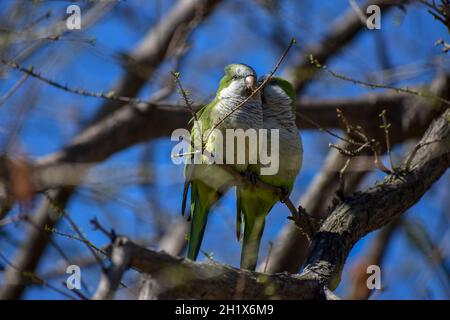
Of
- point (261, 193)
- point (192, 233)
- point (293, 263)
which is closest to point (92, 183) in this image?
point (192, 233)

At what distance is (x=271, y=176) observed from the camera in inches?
173

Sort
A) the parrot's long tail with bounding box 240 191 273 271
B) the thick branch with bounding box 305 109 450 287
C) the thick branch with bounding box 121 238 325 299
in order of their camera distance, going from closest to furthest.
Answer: the thick branch with bounding box 121 238 325 299 < the thick branch with bounding box 305 109 450 287 < the parrot's long tail with bounding box 240 191 273 271

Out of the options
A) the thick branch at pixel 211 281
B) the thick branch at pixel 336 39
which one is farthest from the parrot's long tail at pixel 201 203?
the thick branch at pixel 336 39

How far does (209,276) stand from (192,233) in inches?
60.7

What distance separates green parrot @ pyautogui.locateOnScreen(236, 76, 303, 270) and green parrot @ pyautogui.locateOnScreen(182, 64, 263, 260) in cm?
14

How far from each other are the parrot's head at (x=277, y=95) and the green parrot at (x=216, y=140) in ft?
0.43

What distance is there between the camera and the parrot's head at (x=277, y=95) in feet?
15.0

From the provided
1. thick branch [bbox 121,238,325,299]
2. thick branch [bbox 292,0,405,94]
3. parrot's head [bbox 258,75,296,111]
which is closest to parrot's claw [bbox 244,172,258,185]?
parrot's head [bbox 258,75,296,111]

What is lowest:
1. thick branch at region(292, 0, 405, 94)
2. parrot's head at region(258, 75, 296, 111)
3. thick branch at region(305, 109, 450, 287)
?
thick branch at region(305, 109, 450, 287)

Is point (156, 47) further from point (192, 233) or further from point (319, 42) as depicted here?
point (192, 233)

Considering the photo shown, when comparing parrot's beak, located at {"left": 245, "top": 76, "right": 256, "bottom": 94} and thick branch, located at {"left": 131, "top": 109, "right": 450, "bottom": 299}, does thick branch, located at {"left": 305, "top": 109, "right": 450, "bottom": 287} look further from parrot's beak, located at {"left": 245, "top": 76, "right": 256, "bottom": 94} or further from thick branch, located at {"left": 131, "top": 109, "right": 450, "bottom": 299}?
parrot's beak, located at {"left": 245, "top": 76, "right": 256, "bottom": 94}

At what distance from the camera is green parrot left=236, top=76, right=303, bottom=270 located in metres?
4.38

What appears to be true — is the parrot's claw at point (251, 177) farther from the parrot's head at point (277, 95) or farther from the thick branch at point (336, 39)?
the thick branch at point (336, 39)

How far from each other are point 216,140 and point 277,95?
0.71 m
